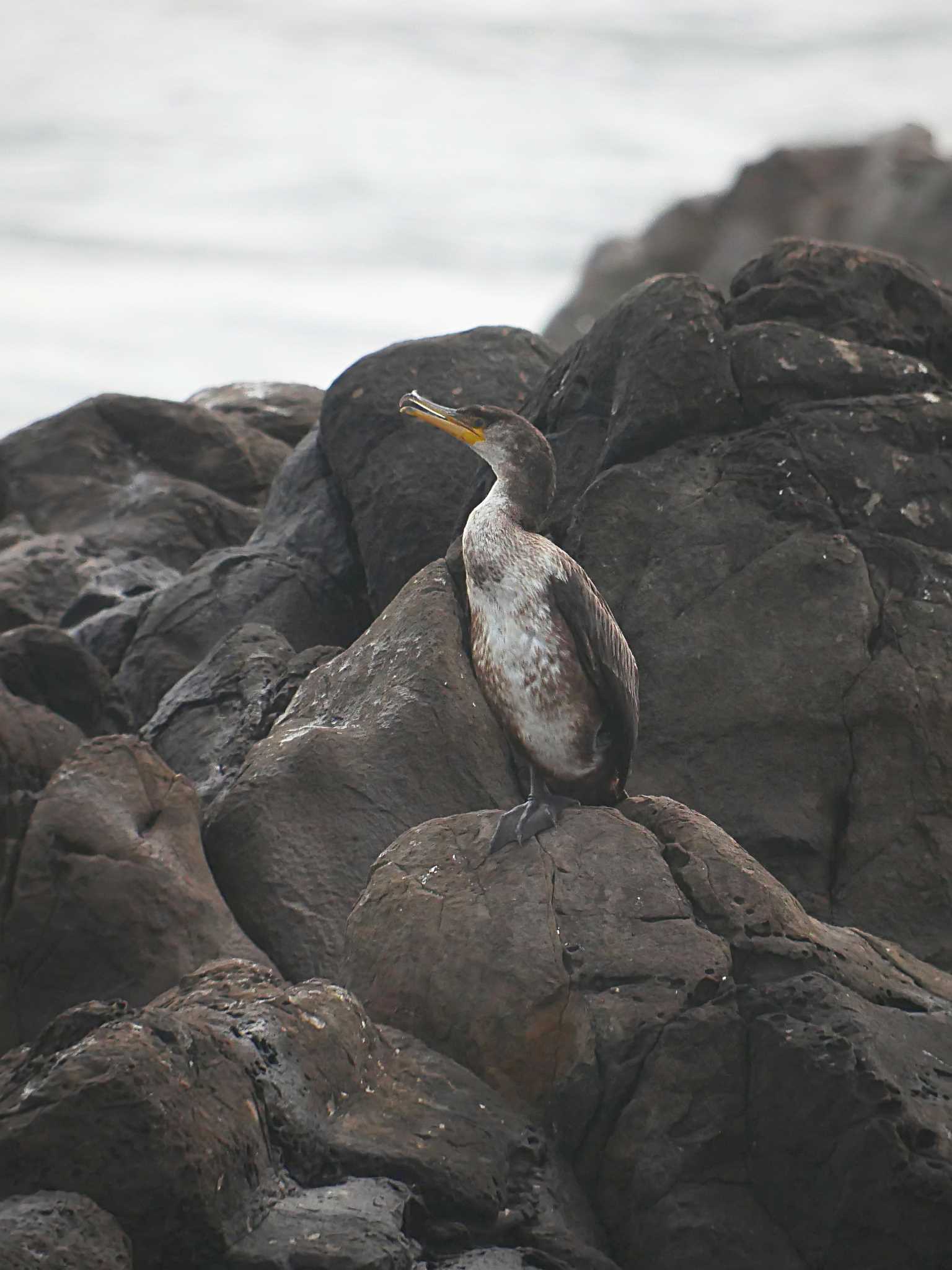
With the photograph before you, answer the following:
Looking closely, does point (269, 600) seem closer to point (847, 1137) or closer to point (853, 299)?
point (853, 299)

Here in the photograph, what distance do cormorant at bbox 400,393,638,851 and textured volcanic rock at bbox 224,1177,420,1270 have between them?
5.48ft

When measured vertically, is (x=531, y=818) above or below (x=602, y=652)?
below

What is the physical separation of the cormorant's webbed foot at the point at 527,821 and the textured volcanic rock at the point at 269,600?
5854 millimetres

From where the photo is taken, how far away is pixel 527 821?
6.27 metres

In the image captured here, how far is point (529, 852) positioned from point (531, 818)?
140mm

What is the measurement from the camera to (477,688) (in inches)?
348

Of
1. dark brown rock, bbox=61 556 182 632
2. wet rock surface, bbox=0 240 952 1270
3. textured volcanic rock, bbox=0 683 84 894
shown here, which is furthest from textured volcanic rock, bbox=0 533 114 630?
textured volcanic rock, bbox=0 683 84 894

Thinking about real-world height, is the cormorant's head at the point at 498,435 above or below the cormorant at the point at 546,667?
above

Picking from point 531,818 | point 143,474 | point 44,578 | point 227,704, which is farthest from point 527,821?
point 143,474

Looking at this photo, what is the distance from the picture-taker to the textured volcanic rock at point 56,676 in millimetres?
10727

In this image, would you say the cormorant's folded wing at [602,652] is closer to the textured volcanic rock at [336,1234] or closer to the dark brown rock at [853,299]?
the textured volcanic rock at [336,1234]

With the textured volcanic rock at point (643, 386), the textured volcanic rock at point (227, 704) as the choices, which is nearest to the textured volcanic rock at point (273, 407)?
the textured volcanic rock at point (227, 704)

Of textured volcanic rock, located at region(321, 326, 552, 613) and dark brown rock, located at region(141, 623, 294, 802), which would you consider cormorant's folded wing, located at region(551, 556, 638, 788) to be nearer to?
dark brown rock, located at region(141, 623, 294, 802)

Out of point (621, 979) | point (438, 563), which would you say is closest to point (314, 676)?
point (438, 563)
